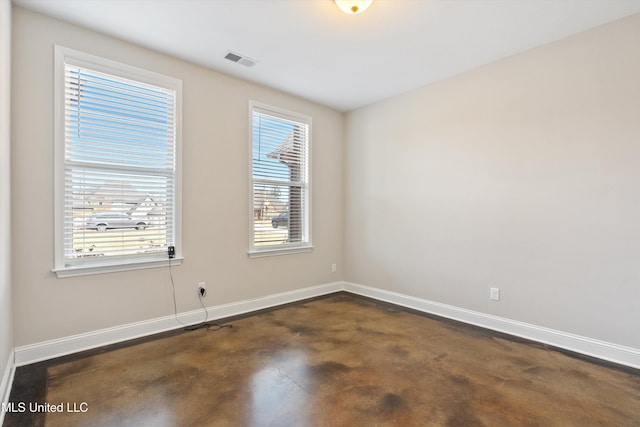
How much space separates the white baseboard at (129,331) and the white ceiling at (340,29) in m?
2.57

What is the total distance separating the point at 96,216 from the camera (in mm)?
2613

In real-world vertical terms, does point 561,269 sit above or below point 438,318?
above

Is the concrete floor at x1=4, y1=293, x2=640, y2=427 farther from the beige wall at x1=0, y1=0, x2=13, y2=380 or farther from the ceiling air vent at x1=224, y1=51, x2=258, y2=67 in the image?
the ceiling air vent at x1=224, y1=51, x2=258, y2=67

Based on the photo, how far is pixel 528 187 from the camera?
286 cm

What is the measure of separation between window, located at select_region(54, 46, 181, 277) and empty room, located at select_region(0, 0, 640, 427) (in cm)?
2

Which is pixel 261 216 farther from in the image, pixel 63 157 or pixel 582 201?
pixel 582 201

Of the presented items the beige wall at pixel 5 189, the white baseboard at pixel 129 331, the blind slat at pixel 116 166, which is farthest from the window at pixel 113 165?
the white baseboard at pixel 129 331

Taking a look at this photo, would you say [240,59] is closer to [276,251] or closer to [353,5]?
[353,5]

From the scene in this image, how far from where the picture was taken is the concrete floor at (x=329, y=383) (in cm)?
173

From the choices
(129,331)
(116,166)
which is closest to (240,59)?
(116,166)

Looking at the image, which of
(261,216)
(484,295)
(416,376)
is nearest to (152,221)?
(261,216)

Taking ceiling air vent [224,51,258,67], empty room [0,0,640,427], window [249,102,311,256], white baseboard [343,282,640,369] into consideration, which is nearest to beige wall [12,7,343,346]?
empty room [0,0,640,427]

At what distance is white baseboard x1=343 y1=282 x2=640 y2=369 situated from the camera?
7.84ft

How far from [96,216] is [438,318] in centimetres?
351
